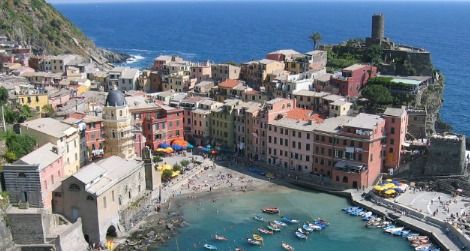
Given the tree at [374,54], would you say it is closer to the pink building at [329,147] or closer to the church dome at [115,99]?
the pink building at [329,147]

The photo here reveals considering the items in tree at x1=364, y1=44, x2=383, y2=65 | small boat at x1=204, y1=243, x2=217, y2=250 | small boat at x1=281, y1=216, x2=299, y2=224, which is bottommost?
small boat at x1=204, y1=243, x2=217, y2=250

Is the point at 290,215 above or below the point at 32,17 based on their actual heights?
below

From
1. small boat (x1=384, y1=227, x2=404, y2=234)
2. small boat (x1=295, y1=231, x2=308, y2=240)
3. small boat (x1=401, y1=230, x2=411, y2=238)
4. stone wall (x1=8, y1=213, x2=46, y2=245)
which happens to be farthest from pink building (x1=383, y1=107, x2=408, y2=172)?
stone wall (x1=8, y1=213, x2=46, y2=245)

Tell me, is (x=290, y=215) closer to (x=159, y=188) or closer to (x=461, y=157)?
(x=159, y=188)

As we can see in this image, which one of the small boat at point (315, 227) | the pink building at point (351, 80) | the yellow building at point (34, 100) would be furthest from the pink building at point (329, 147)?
the yellow building at point (34, 100)

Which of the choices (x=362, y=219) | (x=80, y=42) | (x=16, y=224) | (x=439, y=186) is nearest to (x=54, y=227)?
(x=16, y=224)

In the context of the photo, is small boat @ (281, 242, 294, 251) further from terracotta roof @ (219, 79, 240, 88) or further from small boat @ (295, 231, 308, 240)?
terracotta roof @ (219, 79, 240, 88)
